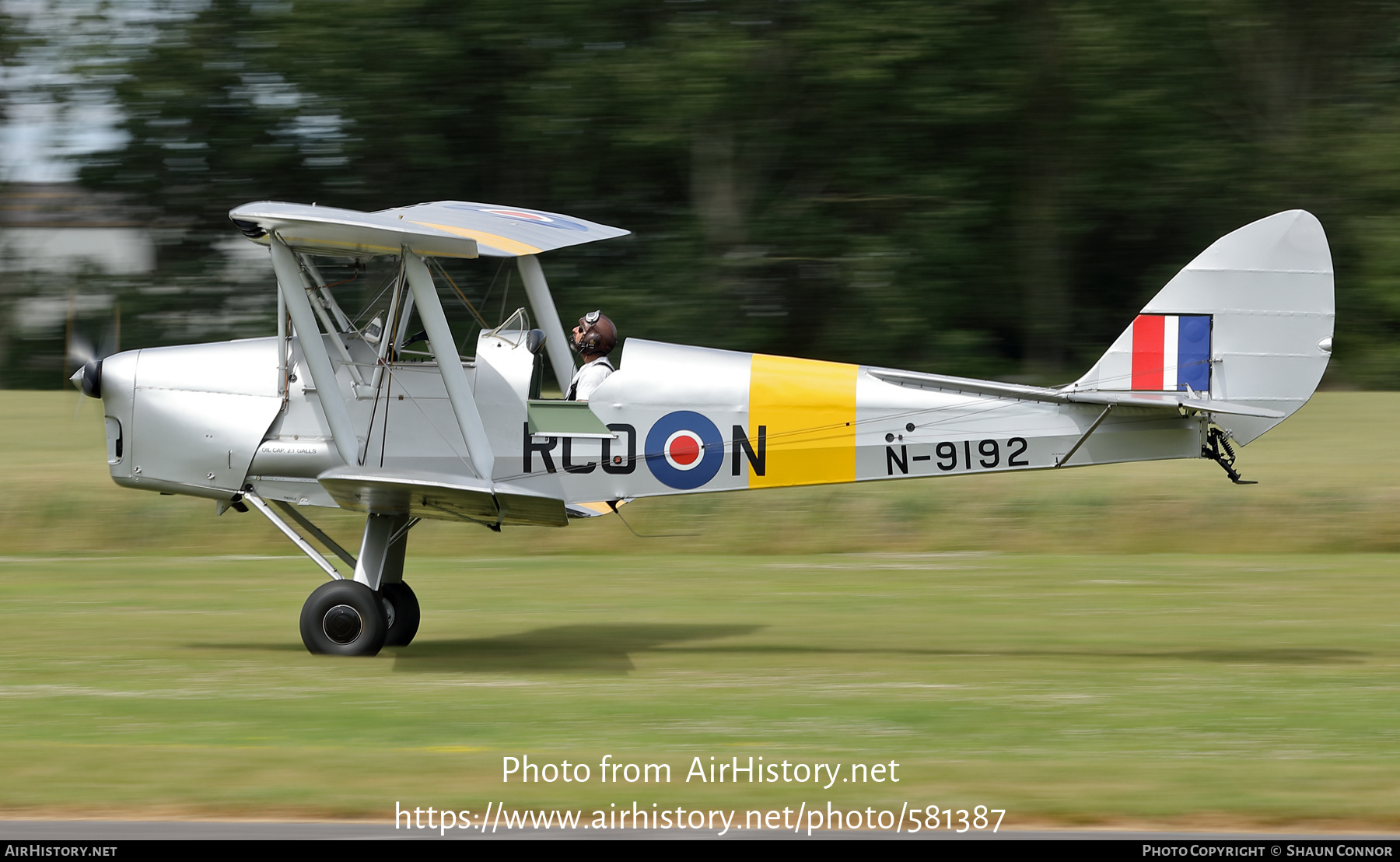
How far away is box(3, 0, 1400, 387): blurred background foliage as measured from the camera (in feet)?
75.6

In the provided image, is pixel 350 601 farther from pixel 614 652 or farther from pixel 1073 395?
pixel 1073 395

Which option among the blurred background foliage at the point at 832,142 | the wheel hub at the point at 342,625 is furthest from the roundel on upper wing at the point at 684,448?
the blurred background foliage at the point at 832,142

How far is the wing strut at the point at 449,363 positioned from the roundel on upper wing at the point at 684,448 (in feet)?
3.40

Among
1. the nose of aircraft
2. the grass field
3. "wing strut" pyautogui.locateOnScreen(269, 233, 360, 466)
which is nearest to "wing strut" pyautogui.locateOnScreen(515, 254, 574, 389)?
"wing strut" pyautogui.locateOnScreen(269, 233, 360, 466)

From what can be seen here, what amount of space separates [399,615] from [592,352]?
228cm

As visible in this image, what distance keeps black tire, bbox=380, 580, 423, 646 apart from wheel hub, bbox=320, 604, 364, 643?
2.23 ft

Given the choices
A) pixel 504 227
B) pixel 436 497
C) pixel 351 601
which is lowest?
pixel 351 601

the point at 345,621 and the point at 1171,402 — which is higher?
the point at 1171,402

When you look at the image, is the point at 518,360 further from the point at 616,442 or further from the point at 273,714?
the point at 273,714

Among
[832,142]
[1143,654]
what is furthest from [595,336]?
[832,142]

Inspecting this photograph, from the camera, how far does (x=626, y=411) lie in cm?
886

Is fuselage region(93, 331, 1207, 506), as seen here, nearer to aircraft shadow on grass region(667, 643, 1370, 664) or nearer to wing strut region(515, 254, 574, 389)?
wing strut region(515, 254, 574, 389)

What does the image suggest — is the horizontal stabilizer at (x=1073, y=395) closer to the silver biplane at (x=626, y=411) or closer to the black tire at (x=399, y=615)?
the silver biplane at (x=626, y=411)

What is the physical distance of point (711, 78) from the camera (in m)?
22.6
